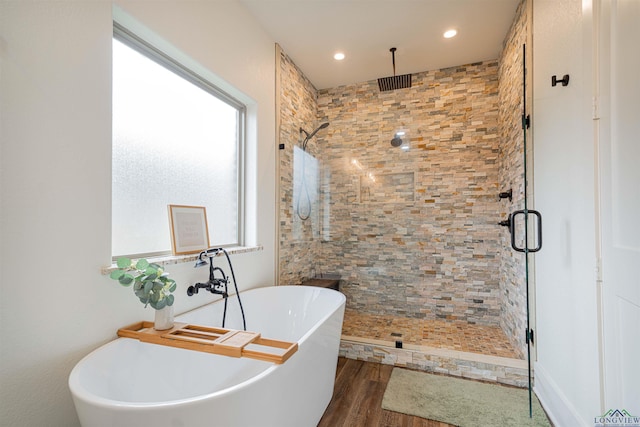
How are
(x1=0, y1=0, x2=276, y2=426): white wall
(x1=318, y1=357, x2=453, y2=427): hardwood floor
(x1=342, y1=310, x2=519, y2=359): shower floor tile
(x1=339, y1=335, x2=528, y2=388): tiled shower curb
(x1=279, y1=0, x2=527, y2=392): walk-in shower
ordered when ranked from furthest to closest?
(x1=279, y1=0, x2=527, y2=392): walk-in shower, (x1=342, y1=310, x2=519, y2=359): shower floor tile, (x1=339, y1=335, x2=528, y2=388): tiled shower curb, (x1=318, y1=357, x2=453, y2=427): hardwood floor, (x1=0, y1=0, x2=276, y2=426): white wall

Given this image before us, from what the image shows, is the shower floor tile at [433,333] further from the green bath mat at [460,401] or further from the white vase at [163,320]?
the white vase at [163,320]

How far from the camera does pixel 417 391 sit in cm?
196

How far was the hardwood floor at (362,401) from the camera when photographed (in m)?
1.67

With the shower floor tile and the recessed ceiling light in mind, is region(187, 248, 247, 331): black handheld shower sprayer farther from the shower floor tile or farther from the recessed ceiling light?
the recessed ceiling light

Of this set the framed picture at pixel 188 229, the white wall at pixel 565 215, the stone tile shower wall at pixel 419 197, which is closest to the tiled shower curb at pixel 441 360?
the white wall at pixel 565 215

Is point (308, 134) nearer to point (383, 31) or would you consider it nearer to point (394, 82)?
point (394, 82)

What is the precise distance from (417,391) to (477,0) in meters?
2.94

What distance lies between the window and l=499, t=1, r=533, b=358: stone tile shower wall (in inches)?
91.0

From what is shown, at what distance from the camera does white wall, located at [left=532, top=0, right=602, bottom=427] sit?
1309mm

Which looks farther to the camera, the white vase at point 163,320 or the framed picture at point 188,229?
the framed picture at point 188,229

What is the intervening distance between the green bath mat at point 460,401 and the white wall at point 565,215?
0.54ft

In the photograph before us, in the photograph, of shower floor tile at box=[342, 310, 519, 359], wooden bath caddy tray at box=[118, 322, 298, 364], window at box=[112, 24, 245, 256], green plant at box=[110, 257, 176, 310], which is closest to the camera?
wooden bath caddy tray at box=[118, 322, 298, 364]

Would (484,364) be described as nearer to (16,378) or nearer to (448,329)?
(448,329)

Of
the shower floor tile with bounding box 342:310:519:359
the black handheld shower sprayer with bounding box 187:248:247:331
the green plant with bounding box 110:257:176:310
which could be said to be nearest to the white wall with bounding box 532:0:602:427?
the shower floor tile with bounding box 342:310:519:359
